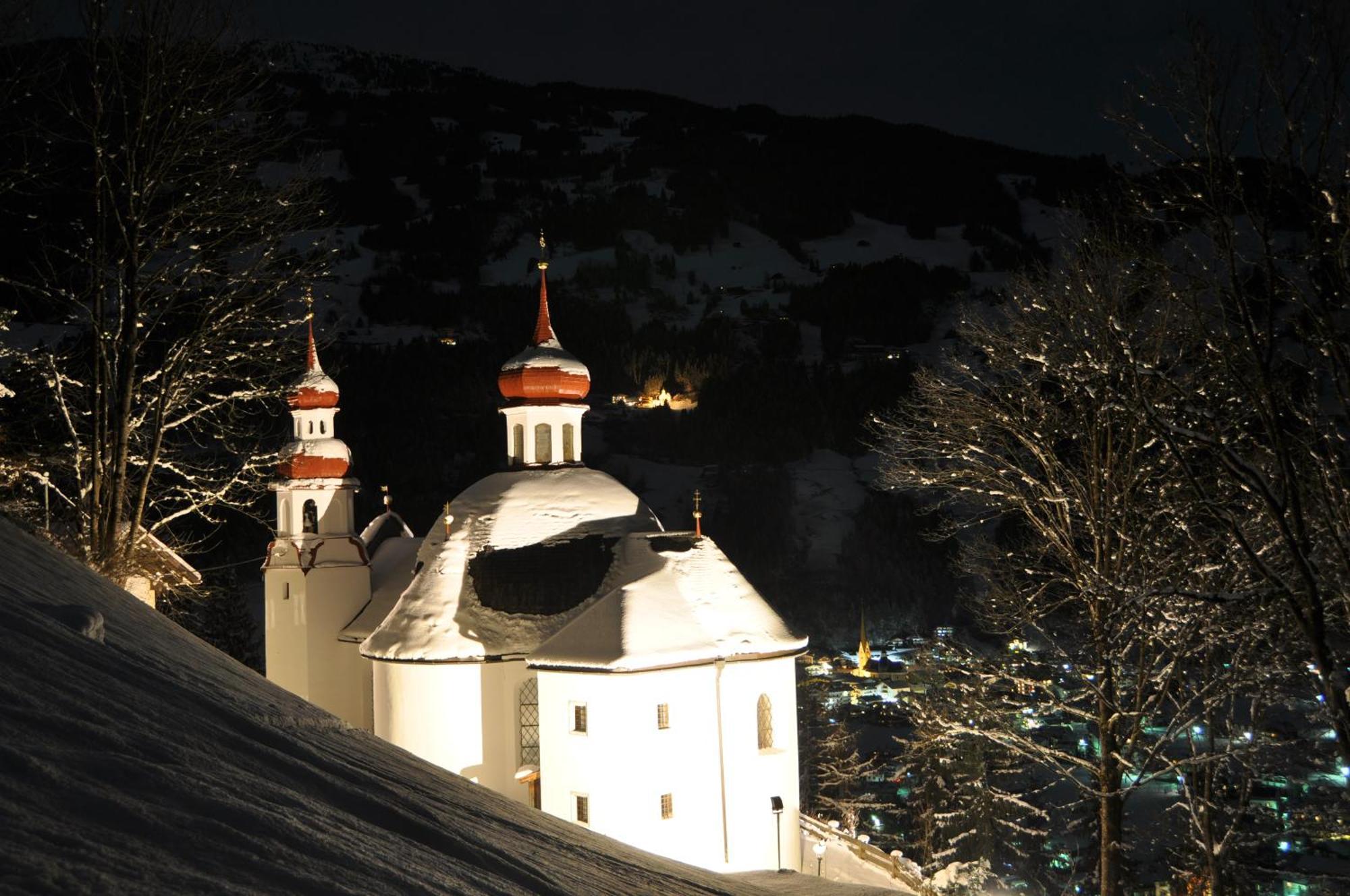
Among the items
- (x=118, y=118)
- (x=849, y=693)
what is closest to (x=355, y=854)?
(x=118, y=118)

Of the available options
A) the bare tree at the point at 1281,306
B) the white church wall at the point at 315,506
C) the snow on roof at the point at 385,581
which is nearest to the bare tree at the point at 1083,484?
the bare tree at the point at 1281,306

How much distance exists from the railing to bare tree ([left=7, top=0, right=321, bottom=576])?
1374cm

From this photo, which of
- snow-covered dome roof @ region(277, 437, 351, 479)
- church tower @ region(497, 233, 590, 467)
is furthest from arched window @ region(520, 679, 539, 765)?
snow-covered dome roof @ region(277, 437, 351, 479)

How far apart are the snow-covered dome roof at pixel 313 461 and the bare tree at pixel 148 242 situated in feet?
47.3

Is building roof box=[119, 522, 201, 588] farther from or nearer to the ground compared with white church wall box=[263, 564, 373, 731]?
farther from the ground

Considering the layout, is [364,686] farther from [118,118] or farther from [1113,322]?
[1113,322]

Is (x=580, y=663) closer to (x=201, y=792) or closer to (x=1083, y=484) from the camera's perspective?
(x=1083, y=484)

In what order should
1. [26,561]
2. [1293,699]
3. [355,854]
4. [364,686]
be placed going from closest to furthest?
[355,854] < [26,561] < [1293,699] < [364,686]

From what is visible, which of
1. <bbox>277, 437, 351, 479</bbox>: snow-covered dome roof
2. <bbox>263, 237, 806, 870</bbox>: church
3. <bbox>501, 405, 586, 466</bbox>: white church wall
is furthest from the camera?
<bbox>277, 437, 351, 479</bbox>: snow-covered dome roof

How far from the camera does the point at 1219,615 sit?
41.3ft

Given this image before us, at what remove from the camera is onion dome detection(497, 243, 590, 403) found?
2744 cm

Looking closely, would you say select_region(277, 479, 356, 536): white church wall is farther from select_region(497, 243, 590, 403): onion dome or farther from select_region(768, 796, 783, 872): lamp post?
select_region(768, 796, 783, 872): lamp post

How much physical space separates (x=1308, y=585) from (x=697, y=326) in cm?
12715

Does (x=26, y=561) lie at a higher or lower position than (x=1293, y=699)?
higher
